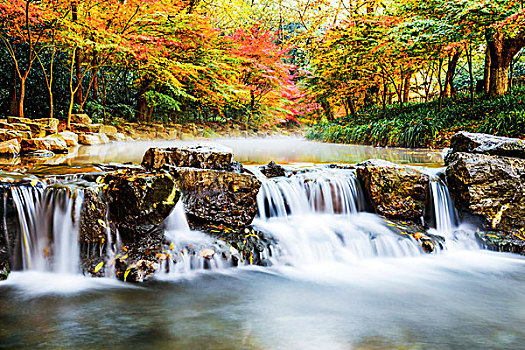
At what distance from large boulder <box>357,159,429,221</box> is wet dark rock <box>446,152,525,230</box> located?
1.88 feet

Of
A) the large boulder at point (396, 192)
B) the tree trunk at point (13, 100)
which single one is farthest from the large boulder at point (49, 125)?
Answer: the large boulder at point (396, 192)

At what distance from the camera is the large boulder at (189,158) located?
423cm

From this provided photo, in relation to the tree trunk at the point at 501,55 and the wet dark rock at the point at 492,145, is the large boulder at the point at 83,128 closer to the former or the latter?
the wet dark rock at the point at 492,145

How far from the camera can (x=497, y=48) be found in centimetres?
945

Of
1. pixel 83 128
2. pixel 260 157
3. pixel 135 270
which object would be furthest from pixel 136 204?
pixel 83 128

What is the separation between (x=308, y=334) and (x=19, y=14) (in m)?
12.0

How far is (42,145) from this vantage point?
7.06 metres

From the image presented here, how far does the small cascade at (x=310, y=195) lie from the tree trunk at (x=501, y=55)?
757 cm

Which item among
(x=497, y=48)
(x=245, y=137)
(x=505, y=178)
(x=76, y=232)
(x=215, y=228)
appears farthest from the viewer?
(x=245, y=137)

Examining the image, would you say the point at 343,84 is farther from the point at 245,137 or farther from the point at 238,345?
the point at 238,345

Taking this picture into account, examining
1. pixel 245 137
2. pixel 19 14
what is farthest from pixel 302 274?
pixel 245 137

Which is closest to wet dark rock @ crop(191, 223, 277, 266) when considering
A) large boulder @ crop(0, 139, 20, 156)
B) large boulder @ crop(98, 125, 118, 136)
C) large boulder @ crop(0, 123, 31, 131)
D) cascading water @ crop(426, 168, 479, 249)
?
cascading water @ crop(426, 168, 479, 249)

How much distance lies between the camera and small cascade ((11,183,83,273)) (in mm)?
3076

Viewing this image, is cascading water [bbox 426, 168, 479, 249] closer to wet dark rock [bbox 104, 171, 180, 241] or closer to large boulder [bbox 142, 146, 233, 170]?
large boulder [bbox 142, 146, 233, 170]
